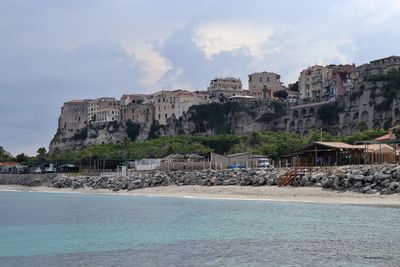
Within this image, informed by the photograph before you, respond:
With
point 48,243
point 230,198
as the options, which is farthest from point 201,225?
point 230,198

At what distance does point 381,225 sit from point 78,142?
170387 millimetres

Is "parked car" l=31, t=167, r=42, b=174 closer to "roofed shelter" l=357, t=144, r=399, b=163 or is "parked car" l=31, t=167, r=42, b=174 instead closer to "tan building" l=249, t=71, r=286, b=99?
"tan building" l=249, t=71, r=286, b=99

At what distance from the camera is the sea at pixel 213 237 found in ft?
65.9

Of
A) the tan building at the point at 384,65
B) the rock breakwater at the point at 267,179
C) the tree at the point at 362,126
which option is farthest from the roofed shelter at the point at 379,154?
the tan building at the point at 384,65

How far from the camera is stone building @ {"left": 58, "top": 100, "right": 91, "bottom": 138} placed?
19675 cm

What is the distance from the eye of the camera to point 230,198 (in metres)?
50.2

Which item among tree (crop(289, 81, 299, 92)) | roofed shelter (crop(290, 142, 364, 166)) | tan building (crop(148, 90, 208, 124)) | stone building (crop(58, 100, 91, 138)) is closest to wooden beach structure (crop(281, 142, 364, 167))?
roofed shelter (crop(290, 142, 364, 166))

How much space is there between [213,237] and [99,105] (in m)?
172

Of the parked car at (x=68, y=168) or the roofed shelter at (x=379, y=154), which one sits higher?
the roofed shelter at (x=379, y=154)

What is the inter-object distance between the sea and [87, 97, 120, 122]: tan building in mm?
152411

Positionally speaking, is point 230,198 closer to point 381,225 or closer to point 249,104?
point 381,225

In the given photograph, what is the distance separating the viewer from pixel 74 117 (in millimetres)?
198500

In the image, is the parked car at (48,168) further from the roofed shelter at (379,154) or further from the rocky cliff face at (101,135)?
the roofed shelter at (379,154)

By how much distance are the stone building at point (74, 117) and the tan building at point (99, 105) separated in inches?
88.0
